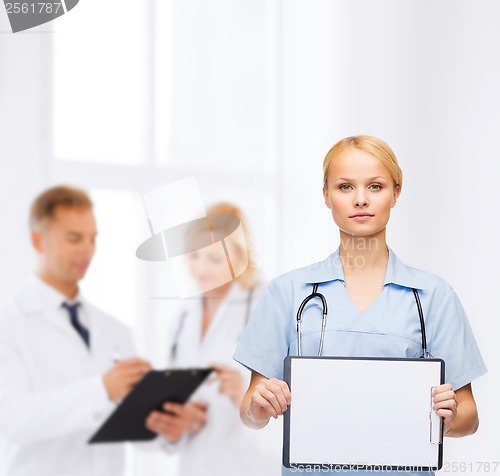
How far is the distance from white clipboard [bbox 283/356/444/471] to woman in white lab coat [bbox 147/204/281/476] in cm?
112

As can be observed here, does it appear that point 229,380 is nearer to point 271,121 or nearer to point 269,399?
point 271,121

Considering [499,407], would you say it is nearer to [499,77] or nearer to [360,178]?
[499,77]

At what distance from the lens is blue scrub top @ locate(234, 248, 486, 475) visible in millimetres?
1321

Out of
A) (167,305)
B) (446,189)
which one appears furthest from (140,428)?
(446,189)

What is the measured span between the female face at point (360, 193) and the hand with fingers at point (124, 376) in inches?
47.0

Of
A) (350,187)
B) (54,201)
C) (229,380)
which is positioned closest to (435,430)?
(350,187)

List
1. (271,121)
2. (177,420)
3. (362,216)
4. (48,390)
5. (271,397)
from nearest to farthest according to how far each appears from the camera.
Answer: (271,397) < (362,216) < (48,390) < (177,420) < (271,121)

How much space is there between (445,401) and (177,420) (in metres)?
1.30

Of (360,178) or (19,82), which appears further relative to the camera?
(19,82)

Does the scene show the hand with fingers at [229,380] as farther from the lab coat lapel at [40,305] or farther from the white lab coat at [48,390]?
the lab coat lapel at [40,305]

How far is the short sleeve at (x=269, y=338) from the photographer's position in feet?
4.48

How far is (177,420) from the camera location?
93.9 inches

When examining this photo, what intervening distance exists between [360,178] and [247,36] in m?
1.29

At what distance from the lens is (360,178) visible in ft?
4.37
